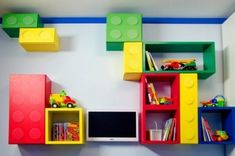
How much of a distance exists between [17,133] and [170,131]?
133 centimetres

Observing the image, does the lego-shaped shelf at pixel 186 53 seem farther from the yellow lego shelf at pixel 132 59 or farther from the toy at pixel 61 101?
the toy at pixel 61 101

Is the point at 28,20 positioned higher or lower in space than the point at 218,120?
higher

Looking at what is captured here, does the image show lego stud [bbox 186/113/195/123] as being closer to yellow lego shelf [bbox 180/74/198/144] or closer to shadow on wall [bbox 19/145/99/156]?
yellow lego shelf [bbox 180/74/198/144]

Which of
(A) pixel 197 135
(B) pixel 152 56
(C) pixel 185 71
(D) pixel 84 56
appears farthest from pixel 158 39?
(A) pixel 197 135

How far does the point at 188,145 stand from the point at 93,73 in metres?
1.12

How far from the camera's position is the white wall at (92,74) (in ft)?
11.3

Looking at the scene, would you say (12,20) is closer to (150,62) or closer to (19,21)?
(19,21)

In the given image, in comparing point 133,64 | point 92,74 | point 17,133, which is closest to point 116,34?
point 133,64

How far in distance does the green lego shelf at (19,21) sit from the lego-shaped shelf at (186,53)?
1033 mm

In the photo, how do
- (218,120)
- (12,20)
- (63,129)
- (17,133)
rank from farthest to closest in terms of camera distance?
(218,120) < (12,20) < (63,129) < (17,133)

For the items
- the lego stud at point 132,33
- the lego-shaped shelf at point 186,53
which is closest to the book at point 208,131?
the lego-shaped shelf at point 186,53

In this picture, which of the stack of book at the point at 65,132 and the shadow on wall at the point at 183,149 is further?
the shadow on wall at the point at 183,149

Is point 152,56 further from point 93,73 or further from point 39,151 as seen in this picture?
point 39,151

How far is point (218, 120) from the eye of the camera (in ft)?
11.4
